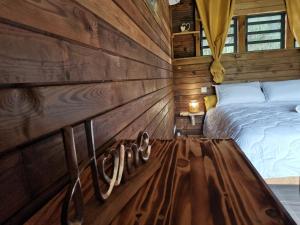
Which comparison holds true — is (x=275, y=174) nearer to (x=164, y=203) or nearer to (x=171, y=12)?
(x=164, y=203)

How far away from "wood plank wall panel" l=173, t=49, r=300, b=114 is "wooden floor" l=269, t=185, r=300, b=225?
2.04 metres

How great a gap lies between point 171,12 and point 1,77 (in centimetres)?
384

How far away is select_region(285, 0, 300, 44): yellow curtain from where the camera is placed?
350 centimetres

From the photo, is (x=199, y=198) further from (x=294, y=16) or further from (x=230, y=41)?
(x=294, y=16)

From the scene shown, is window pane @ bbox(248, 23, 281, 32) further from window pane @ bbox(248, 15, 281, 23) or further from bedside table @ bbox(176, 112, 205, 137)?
bedside table @ bbox(176, 112, 205, 137)

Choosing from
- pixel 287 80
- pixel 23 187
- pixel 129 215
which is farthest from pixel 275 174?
pixel 287 80

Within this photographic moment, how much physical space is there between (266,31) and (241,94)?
1.10 metres

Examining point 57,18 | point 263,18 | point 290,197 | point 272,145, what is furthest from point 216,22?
point 57,18

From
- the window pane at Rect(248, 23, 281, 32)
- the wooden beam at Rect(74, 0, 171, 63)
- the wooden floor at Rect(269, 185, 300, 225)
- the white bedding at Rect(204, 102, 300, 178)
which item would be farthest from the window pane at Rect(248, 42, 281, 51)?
the wooden beam at Rect(74, 0, 171, 63)

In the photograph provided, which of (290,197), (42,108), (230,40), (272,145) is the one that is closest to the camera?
(42,108)

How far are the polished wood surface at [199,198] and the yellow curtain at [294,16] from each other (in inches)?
140

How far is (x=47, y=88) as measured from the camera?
56 cm

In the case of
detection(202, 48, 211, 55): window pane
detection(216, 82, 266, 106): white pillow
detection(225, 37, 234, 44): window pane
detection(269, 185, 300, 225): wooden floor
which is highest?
detection(225, 37, 234, 44): window pane

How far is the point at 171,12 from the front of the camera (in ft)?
12.7
